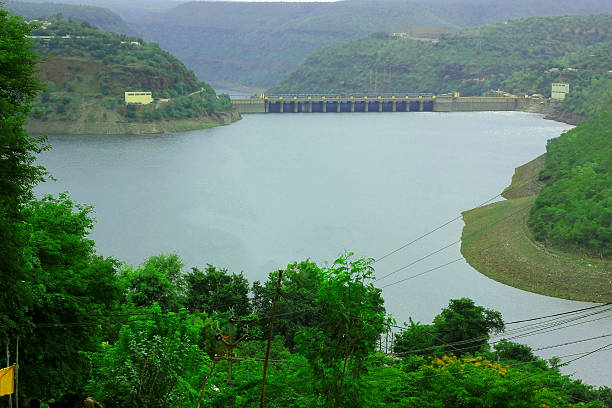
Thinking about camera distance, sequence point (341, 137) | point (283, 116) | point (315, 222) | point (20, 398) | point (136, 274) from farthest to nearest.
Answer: point (283, 116), point (341, 137), point (315, 222), point (136, 274), point (20, 398)

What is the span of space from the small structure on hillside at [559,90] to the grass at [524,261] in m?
54.4

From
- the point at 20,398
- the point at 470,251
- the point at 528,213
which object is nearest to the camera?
the point at 20,398

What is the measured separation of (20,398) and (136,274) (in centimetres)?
879

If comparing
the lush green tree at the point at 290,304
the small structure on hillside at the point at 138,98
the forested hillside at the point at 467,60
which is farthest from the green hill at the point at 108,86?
the lush green tree at the point at 290,304

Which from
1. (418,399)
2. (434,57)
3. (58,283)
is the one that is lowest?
(418,399)

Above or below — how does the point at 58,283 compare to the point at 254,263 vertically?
above

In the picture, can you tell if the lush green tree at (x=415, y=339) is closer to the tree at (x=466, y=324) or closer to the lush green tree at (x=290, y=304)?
the tree at (x=466, y=324)

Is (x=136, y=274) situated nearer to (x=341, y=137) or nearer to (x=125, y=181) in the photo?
(x=125, y=181)

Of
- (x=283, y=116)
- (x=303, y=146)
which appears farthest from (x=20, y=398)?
(x=283, y=116)

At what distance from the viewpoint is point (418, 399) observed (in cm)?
898

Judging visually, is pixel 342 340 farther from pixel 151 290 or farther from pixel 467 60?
pixel 467 60

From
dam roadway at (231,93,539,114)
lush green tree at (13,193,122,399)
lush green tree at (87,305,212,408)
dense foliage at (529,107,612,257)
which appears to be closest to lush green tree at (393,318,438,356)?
lush green tree at (13,193,122,399)

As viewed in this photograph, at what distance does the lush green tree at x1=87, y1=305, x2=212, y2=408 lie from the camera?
777cm

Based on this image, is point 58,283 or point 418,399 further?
point 58,283
